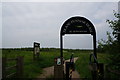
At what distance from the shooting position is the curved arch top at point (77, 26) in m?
10.3

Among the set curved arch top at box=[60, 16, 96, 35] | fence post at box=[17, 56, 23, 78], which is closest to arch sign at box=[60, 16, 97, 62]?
curved arch top at box=[60, 16, 96, 35]

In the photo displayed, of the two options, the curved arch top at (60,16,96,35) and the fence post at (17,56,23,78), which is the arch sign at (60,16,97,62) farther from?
the fence post at (17,56,23,78)

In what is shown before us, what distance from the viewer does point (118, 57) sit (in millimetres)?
7453

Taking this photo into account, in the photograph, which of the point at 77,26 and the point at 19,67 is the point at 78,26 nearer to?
the point at 77,26

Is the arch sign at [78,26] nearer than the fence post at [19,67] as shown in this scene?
No

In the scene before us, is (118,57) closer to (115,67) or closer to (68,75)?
(115,67)

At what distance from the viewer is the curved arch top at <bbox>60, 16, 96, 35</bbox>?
10.3 m

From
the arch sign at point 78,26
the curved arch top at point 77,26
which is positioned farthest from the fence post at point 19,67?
the curved arch top at point 77,26

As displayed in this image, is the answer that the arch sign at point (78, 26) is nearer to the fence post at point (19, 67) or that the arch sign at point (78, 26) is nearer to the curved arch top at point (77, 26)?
the curved arch top at point (77, 26)

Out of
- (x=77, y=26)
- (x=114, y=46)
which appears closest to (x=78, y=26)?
(x=77, y=26)

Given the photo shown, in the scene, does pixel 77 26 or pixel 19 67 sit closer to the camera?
pixel 19 67

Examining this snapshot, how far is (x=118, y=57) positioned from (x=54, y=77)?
2949 millimetres

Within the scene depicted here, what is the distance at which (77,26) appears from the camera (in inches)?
408

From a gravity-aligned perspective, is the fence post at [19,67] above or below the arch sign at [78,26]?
below
